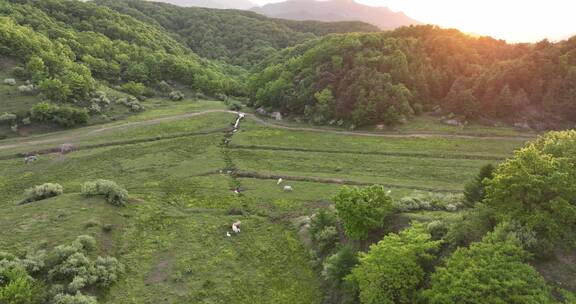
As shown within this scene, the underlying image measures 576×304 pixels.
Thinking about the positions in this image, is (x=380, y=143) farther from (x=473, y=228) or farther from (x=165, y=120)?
(x=165, y=120)

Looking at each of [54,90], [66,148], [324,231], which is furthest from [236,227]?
[54,90]

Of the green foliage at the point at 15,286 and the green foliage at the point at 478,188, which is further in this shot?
the green foliage at the point at 478,188

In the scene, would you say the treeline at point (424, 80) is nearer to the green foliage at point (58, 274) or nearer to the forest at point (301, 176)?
the forest at point (301, 176)

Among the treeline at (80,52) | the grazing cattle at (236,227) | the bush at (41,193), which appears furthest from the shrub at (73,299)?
the treeline at (80,52)

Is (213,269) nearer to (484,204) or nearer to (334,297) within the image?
(334,297)

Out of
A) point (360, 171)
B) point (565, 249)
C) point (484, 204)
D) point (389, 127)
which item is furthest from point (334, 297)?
point (389, 127)

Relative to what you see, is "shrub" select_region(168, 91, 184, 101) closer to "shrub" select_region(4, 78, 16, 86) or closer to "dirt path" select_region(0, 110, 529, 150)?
"dirt path" select_region(0, 110, 529, 150)
